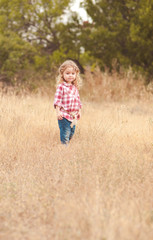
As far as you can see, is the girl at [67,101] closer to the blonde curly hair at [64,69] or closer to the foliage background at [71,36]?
the blonde curly hair at [64,69]

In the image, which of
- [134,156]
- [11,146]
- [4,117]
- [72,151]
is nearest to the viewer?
[134,156]

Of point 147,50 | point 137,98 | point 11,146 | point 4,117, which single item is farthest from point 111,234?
point 147,50

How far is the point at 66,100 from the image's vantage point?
175 inches

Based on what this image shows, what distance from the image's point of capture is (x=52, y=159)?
3938 mm

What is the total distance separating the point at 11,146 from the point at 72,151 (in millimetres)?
974

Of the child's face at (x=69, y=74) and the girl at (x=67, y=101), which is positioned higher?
the child's face at (x=69, y=74)

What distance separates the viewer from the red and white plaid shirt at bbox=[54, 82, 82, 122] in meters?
4.42

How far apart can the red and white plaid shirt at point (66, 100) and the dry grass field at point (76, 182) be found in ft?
1.66

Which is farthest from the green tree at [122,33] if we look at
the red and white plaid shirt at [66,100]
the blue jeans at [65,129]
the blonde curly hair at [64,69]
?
the blue jeans at [65,129]

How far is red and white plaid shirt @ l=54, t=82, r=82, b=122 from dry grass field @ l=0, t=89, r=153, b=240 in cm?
50

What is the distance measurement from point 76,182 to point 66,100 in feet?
5.39

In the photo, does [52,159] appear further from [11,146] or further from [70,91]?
[70,91]

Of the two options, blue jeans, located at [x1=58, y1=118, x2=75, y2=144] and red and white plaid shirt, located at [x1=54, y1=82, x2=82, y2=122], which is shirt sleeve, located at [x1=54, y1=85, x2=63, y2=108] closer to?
red and white plaid shirt, located at [x1=54, y1=82, x2=82, y2=122]

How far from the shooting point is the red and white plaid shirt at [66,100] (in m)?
4.42
